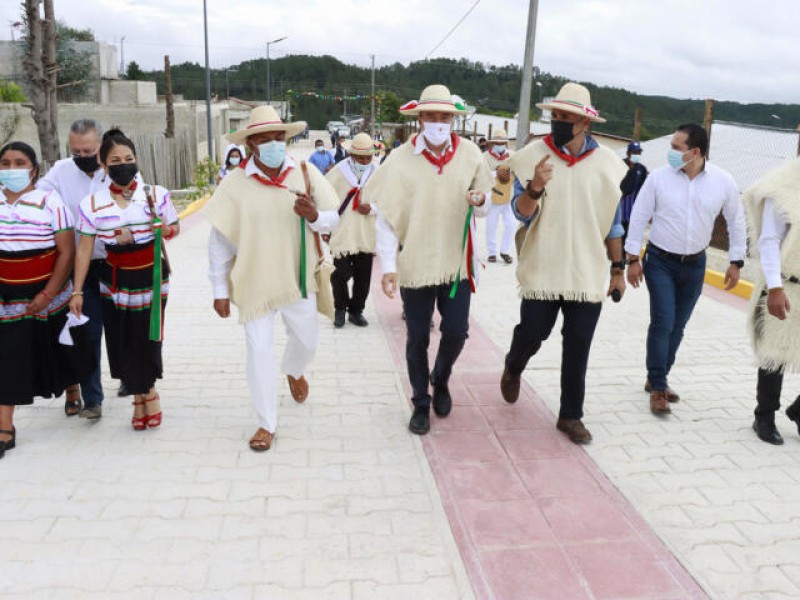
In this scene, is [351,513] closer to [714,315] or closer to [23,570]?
[23,570]

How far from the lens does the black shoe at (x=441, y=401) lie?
4.82m

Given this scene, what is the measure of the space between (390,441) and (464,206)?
146 centimetres

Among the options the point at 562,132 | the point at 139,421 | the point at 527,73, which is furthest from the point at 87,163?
the point at 527,73

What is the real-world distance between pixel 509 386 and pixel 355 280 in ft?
9.00

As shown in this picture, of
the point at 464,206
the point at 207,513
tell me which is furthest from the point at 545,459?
the point at 207,513

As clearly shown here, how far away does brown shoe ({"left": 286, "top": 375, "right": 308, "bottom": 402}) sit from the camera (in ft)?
16.1

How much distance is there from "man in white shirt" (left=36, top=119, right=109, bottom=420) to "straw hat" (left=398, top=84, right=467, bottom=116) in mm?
1933

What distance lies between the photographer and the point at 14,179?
4.01 meters

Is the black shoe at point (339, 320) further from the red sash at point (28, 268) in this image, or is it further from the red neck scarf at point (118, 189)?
the red sash at point (28, 268)

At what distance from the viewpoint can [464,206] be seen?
437cm

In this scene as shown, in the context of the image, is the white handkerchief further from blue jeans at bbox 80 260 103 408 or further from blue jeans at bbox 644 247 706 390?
blue jeans at bbox 644 247 706 390

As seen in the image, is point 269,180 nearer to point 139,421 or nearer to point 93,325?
point 93,325

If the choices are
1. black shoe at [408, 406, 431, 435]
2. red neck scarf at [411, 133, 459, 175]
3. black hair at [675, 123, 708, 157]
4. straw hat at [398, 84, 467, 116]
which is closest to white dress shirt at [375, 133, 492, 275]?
red neck scarf at [411, 133, 459, 175]

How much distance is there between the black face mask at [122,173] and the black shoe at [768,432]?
4.02 metres
